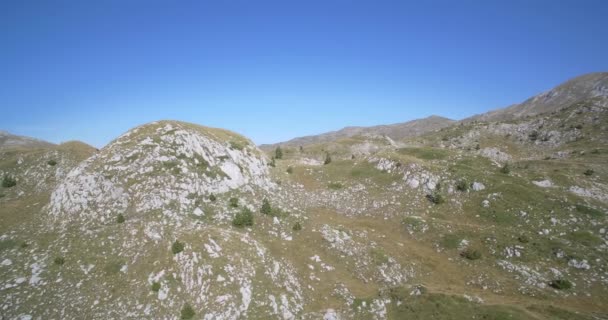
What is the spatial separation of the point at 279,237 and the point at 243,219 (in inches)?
215

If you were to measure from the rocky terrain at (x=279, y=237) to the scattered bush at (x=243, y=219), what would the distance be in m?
0.22

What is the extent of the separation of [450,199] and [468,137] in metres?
77.5

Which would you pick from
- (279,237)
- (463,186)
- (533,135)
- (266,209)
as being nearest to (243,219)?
(266,209)

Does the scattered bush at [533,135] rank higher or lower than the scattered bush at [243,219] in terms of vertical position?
higher

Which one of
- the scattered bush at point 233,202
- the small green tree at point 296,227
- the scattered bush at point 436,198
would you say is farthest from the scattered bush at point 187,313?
the scattered bush at point 436,198

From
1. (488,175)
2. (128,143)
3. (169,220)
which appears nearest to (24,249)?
(169,220)

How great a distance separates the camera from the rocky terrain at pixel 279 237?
87.9 feet

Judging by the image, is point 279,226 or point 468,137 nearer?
point 279,226

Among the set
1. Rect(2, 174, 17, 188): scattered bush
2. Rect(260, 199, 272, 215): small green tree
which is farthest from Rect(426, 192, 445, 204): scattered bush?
Rect(2, 174, 17, 188): scattered bush

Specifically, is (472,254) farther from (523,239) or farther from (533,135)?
(533,135)

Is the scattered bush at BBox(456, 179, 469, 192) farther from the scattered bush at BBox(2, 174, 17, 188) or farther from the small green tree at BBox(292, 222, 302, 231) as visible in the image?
the scattered bush at BBox(2, 174, 17, 188)

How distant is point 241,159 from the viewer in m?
54.2

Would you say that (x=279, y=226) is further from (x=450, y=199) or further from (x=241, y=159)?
(x=450, y=199)

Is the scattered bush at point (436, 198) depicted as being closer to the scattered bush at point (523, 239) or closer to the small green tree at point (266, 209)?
the scattered bush at point (523, 239)
